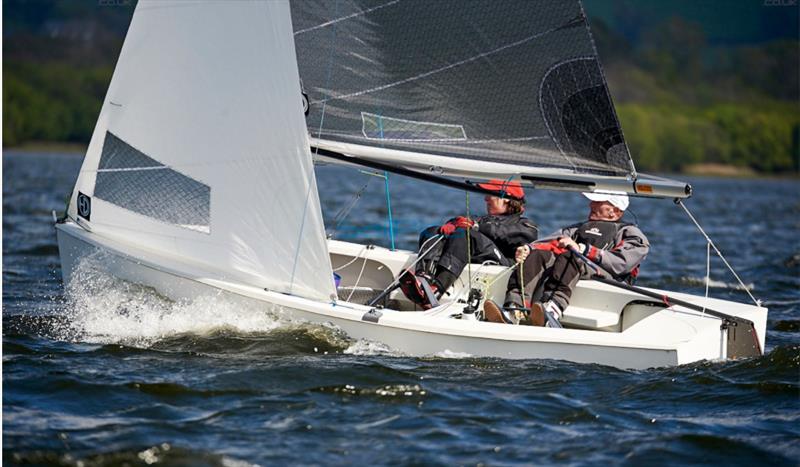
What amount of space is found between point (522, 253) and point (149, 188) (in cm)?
242

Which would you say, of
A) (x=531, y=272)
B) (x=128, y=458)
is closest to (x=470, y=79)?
(x=531, y=272)

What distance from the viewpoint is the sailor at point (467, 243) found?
7398 mm

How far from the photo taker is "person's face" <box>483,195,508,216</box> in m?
7.64

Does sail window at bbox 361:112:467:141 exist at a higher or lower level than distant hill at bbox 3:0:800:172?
lower

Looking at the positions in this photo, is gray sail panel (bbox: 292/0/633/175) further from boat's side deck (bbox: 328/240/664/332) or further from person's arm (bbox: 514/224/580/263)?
boat's side deck (bbox: 328/240/664/332)

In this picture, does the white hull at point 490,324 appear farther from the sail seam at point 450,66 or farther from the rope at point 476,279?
the sail seam at point 450,66

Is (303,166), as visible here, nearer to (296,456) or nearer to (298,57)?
(298,57)

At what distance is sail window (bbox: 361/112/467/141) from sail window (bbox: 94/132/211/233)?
3.52 ft

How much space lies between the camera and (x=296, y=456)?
16.0 feet

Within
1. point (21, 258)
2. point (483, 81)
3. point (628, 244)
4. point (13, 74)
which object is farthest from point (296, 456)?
point (13, 74)

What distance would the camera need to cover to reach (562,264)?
725 centimetres

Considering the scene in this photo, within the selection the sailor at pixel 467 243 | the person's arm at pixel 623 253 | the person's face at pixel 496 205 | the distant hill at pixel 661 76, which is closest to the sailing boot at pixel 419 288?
the sailor at pixel 467 243

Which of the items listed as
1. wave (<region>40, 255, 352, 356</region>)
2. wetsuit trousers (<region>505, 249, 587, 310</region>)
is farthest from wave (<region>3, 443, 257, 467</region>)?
wetsuit trousers (<region>505, 249, 587, 310</region>)

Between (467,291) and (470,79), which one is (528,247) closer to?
(467,291)
